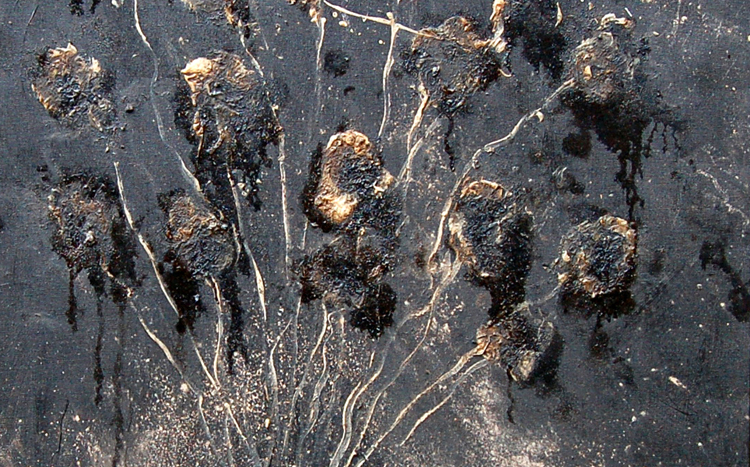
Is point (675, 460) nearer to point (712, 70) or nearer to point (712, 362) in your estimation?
point (712, 362)

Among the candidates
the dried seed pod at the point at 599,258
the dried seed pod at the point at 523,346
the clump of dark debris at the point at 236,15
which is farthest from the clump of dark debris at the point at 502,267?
the clump of dark debris at the point at 236,15

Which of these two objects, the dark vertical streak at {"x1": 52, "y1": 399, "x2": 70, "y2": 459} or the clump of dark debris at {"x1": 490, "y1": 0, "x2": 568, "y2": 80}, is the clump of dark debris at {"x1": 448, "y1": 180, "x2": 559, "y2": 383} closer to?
the clump of dark debris at {"x1": 490, "y1": 0, "x2": 568, "y2": 80}

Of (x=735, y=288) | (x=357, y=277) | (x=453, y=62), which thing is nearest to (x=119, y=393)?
(x=357, y=277)

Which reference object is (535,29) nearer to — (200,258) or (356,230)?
(356,230)

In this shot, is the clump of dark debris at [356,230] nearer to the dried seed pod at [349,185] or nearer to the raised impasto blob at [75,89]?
the dried seed pod at [349,185]

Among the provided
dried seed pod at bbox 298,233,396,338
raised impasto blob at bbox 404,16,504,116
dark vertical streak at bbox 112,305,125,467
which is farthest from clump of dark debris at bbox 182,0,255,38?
dark vertical streak at bbox 112,305,125,467

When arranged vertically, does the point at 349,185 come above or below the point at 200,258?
above

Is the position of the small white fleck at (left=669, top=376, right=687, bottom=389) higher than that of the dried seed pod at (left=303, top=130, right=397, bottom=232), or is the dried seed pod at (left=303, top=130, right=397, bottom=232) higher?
the dried seed pod at (left=303, top=130, right=397, bottom=232)
